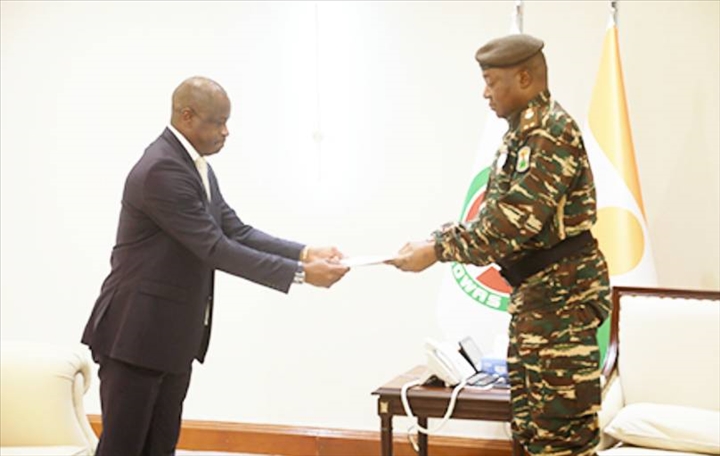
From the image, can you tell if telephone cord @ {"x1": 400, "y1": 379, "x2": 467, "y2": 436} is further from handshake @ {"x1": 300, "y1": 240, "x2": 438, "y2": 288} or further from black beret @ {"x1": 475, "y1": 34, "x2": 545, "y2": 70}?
black beret @ {"x1": 475, "y1": 34, "x2": 545, "y2": 70}

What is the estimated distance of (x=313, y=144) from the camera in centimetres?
411

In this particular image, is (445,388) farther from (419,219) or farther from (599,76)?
(599,76)

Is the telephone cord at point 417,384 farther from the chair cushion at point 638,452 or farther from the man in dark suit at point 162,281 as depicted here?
the man in dark suit at point 162,281

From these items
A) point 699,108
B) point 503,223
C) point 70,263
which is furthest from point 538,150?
point 70,263

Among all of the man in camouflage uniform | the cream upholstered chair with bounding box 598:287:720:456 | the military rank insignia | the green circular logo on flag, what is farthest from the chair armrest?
the military rank insignia

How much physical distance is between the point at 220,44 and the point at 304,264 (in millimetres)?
1705

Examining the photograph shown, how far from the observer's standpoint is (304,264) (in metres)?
2.94

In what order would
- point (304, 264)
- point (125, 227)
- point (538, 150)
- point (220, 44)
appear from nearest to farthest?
point (538, 150)
point (125, 227)
point (304, 264)
point (220, 44)

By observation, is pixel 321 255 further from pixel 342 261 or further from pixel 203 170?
pixel 203 170

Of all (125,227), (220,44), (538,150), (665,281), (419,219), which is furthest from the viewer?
Answer: (220,44)

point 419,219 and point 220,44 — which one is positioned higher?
point 220,44

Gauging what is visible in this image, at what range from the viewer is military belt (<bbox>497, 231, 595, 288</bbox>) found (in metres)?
2.13

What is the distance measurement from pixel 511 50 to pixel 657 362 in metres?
1.48

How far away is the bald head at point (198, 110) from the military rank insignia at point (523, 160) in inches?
41.4
